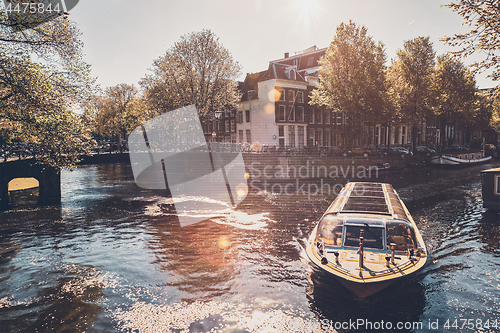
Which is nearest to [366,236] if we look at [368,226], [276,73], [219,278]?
[368,226]

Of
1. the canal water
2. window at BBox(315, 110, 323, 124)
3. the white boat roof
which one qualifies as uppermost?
window at BBox(315, 110, 323, 124)

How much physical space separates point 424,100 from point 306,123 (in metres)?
17.4

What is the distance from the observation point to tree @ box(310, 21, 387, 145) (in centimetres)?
3625

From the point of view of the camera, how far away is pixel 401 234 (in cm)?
1000

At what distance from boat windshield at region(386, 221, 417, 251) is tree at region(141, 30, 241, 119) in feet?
104

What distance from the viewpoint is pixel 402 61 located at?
42375mm

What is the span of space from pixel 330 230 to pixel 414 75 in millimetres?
40117

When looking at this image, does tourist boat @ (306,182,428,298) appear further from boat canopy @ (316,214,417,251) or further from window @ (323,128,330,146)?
window @ (323,128,330,146)

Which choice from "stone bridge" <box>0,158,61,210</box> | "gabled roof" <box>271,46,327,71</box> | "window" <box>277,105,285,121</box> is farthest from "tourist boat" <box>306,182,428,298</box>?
"gabled roof" <box>271,46,327,71</box>

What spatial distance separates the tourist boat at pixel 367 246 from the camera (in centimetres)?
834

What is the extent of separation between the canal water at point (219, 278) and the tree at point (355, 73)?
18580mm

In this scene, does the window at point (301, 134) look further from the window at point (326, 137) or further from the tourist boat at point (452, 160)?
the tourist boat at point (452, 160)

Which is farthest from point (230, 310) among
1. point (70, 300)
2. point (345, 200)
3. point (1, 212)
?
point (1, 212)

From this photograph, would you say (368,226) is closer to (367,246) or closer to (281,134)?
(367,246)
